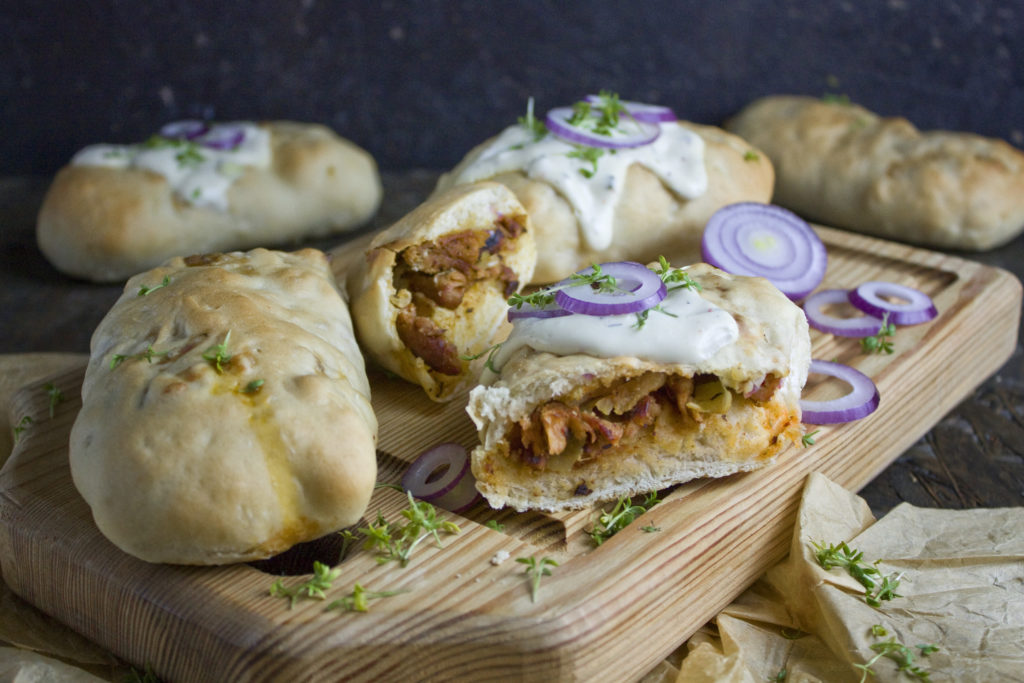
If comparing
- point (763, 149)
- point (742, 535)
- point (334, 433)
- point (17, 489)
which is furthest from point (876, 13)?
point (17, 489)

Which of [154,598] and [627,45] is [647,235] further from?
[154,598]

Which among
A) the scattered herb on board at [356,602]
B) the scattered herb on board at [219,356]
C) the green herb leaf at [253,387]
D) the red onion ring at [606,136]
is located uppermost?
the red onion ring at [606,136]

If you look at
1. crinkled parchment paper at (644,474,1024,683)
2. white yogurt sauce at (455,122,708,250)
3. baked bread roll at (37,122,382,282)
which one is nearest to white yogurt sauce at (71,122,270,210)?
baked bread roll at (37,122,382,282)

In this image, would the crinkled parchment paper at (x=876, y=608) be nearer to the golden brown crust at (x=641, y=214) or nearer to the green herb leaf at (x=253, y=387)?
the green herb leaf at (x=253, y=387)

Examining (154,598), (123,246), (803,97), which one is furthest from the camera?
(803,97)

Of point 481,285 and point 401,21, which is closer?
Result: point 481,285

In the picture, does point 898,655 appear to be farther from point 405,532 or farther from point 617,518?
point 405,532

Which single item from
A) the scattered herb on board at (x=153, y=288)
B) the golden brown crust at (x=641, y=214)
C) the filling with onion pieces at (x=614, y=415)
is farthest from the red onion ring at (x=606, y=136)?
the scattered herb on board at (x=153, y=288)

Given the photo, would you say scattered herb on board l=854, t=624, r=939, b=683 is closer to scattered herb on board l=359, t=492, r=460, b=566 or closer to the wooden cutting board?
the wooden cutting board
